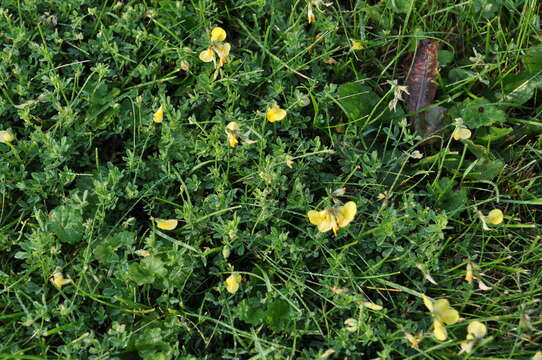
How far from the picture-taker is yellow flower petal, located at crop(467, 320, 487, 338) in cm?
224

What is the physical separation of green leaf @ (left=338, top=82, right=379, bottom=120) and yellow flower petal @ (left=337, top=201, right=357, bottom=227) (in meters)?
0.71

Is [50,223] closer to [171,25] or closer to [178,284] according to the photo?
[178,284]

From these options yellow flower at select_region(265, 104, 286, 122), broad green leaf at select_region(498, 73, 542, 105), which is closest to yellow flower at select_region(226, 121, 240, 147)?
yellow flower at select_region(265, 104, 286, 122)

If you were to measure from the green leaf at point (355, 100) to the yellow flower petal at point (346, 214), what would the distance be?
2.33 feet

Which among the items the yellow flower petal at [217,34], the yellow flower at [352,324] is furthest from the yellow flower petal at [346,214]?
the yellow flower petal at [217,34]

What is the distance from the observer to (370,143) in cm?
304

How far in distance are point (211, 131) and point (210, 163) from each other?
0.50ft

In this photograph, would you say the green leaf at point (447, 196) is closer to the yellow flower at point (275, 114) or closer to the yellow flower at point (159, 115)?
the yellow flower at point (275, 114)

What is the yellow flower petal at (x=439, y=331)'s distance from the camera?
2238 millimetres

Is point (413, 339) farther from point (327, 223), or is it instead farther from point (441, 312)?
point (327, 223)

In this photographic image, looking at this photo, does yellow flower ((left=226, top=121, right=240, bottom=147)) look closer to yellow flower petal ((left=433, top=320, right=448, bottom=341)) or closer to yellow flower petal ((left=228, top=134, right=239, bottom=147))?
yellow flower petal ((left=228, top=134, right=239, bottom=147))

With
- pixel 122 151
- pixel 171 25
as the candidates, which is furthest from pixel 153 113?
pixel 171 25

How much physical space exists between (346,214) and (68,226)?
1174mm

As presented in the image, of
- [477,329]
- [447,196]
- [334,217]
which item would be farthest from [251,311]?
[447,196]
